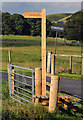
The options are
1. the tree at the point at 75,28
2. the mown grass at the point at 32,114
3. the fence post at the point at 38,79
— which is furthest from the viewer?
the tree at the point at 75,28

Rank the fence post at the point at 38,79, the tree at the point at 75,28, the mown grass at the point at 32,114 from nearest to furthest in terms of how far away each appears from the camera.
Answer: the mown grass at the point at 32,114 < the fence post at the point at 38,79 < the tree at the point at 75,28

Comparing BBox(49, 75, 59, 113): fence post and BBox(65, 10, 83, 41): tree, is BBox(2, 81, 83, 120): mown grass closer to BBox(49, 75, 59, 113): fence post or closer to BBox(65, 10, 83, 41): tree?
BBox(49, 75, 59, 113): fence post

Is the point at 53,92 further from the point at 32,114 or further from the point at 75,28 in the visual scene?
the point at 75,28

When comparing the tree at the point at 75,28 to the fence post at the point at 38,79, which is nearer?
the fence post at the point at 38,79

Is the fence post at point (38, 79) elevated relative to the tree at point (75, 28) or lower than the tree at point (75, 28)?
lower

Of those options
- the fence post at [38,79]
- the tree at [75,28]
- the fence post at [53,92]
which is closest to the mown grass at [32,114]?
the fence post at [53,92]

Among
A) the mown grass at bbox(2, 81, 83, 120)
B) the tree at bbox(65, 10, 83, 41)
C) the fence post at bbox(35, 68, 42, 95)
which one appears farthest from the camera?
the tree at bbox(65, 10, 83, 41)

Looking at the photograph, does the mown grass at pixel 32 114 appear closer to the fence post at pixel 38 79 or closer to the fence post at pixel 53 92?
the fence post at pixel 53 92

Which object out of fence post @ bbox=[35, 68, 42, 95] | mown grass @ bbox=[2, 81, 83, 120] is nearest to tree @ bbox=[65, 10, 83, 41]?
fence post @ bbox=[35, 68, 42, 95]

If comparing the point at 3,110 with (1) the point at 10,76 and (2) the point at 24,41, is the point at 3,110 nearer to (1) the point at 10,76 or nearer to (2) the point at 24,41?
(1) the point at 10,76

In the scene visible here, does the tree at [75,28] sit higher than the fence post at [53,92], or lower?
higher

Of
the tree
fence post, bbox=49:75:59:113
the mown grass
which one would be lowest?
the mown grass

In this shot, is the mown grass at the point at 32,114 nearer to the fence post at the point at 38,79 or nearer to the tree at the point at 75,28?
the fence post at the point at 38,79

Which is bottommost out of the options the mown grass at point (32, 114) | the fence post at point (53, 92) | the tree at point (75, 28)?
the mown grass at point (32, 114)
